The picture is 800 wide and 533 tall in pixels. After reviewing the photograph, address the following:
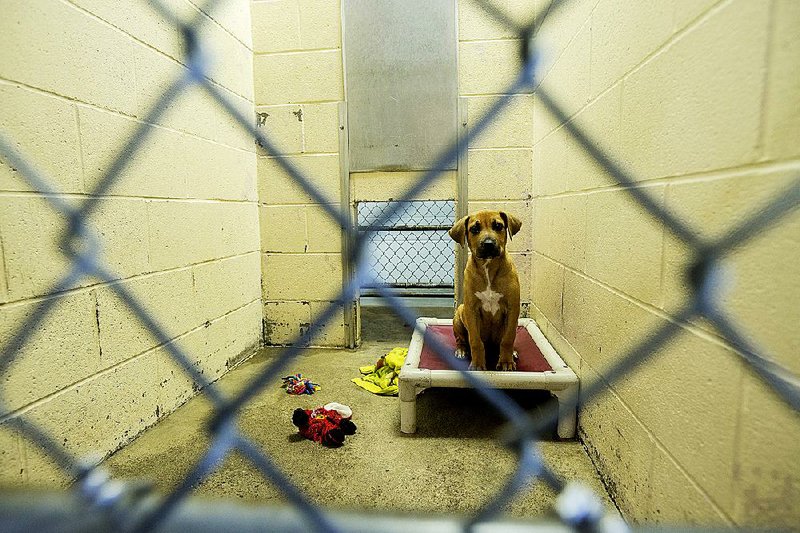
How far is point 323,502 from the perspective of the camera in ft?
4.90

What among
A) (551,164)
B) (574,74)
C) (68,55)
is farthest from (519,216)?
(68,55)

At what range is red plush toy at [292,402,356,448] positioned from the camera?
1869 mm

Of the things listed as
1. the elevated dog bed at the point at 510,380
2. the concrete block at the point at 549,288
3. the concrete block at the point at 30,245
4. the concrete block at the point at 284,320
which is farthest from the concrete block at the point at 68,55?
the concrete block at the point at 549,288

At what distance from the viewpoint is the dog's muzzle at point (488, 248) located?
191cm

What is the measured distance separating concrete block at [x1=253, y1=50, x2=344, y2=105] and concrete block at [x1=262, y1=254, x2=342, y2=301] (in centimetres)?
111

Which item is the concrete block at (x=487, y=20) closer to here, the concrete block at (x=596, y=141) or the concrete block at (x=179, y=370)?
the concrete block at (x=596, y=141)

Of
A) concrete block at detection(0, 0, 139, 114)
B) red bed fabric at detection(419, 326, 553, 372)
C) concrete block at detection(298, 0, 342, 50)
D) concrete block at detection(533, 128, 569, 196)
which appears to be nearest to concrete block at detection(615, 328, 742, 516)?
red bed fabric at detection(419, 326, 553, 372)

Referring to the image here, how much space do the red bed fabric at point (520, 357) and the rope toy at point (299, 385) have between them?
69 cm

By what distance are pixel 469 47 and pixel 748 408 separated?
273 cm

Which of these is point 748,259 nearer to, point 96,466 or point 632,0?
point 632,0

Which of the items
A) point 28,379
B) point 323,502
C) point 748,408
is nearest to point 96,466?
point 28,379

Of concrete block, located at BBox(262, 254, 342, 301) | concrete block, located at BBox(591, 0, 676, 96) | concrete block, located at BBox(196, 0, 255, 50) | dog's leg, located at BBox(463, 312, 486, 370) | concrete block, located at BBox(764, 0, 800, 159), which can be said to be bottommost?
dog's leg, located at BBox(463, 312, 486, 370)

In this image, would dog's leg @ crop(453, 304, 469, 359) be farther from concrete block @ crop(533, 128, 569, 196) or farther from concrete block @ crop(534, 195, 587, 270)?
concrete block @ crop(533, 128, 569, 196)

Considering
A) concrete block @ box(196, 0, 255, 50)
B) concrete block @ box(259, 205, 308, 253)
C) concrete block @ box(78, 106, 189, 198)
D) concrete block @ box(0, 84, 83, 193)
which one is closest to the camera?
concrete block @ box(0, 84, 83, 193)
